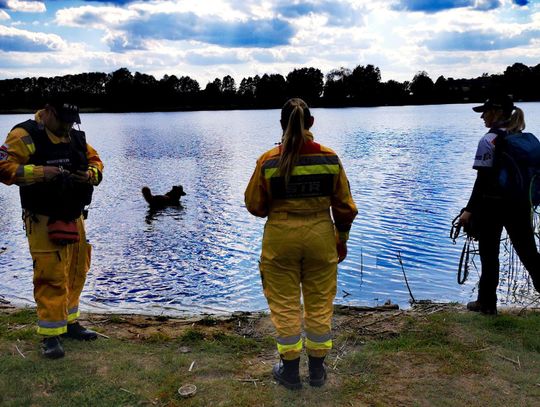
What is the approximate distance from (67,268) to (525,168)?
4.66 meters

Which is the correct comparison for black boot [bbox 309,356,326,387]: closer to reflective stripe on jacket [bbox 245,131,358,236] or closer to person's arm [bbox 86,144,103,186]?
reflective stripe on jacket [bbox 245,131,358,236]

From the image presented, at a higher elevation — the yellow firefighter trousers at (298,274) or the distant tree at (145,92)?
the distant tree at (145,92)

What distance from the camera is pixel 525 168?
17.0 ft

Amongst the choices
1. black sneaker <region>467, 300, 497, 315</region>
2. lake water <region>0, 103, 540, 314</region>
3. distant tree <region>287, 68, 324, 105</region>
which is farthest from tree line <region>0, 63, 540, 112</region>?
black sneaker <region>467, 300, 497, 315</region>

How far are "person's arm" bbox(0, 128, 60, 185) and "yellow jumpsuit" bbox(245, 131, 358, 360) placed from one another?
190 cm

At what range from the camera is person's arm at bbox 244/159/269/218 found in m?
4.10

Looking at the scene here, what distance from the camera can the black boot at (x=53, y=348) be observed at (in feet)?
15.8

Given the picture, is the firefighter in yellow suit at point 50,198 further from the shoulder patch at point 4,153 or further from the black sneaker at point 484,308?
the black sneaker at point 484,308

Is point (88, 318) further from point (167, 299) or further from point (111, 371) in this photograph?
point (167, 299)

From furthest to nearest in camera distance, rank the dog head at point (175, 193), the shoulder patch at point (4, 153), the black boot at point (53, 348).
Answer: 1. the dog head at point (175, 193)
2. the black boot at point (53, 348)
3. the shoulder patch at point (4, 153)

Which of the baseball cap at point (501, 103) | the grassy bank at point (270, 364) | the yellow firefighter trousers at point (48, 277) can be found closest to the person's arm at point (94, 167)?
the yellow firefighter trousers at point (48, 277)

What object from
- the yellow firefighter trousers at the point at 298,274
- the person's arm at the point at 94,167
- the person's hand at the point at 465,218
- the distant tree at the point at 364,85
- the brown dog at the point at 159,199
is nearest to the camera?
the yellow firefighter trousers at the point at 298,274

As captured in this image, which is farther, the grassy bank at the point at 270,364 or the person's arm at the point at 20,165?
the person's arm at the point at 20,165

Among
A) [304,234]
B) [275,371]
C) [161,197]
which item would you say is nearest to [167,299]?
[275,371]
